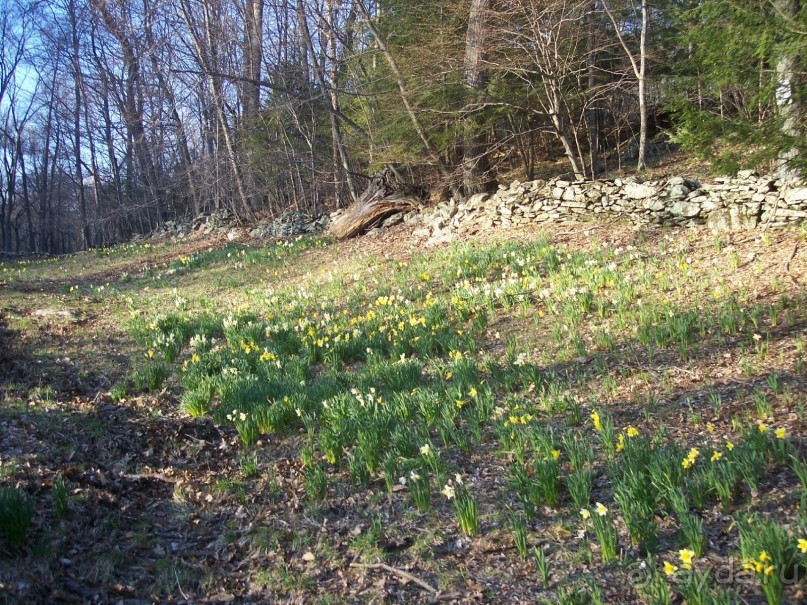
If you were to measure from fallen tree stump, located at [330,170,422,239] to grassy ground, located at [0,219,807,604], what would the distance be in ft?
20.4

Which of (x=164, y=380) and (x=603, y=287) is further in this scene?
(x=603, y=287)

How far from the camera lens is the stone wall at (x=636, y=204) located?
7336mm

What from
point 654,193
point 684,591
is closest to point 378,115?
point 654,193

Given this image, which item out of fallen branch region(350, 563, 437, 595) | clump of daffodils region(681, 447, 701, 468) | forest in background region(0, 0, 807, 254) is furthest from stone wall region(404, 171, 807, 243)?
fallen branch region(350, 563, 437, 595)

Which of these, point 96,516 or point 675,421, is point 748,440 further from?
point 96,516

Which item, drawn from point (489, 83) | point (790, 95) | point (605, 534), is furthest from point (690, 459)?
point (489, 83)

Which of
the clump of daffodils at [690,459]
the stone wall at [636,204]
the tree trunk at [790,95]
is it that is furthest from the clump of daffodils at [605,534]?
the stone wall at [636,204]

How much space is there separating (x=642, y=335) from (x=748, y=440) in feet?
6.27

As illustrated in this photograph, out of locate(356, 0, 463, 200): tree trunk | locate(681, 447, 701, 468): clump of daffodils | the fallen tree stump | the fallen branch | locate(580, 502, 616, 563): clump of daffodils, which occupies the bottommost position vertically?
the fallen branch

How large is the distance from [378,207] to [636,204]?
6497 millimetres

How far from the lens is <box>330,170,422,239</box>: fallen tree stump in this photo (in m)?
13.8

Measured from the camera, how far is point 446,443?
404 centimetres

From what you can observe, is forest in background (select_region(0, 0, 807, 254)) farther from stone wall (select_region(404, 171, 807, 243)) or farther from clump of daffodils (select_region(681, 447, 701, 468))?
clump of daffodils (select_region(681, 447, 701, 468))

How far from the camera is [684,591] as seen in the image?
2273 mm
